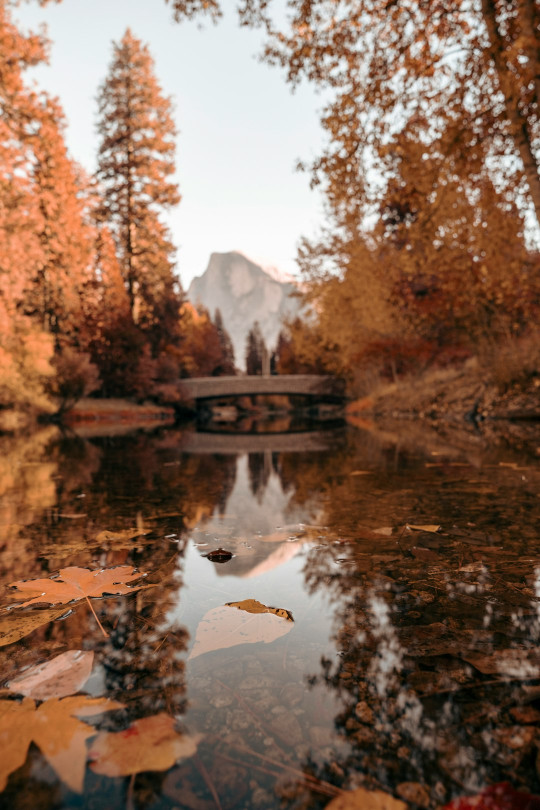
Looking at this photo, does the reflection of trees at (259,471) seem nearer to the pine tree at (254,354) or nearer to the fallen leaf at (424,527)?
the fallen leaf at (424,527)

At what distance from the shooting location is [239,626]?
159 cm

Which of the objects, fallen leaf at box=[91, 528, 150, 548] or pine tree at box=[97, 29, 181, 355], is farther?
pine tree at box=[97, 29, 181, 355]

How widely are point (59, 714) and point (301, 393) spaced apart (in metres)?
29.5

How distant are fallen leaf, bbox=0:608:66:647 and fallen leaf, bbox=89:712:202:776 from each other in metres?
0.69

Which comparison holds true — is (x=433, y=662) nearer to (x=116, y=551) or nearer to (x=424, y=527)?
(x=424, y=527)

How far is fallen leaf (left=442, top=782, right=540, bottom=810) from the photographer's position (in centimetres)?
84

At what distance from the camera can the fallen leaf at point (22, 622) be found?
1547 millimetres

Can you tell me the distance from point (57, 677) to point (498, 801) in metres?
1.07

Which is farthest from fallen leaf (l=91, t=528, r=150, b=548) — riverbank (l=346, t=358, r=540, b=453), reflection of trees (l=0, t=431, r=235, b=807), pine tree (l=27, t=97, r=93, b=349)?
pine tree (l=27, t=97, r=93, b=349)

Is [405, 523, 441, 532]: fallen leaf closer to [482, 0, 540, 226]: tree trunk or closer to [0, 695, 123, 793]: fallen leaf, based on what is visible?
[0, 695, 123, 793]: fallen leaf

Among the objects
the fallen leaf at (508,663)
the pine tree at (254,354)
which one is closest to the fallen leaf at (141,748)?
the fallen leaf at (508,663)

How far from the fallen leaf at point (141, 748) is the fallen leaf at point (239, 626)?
0.34 metres

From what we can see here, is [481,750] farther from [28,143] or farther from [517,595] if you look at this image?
[28,143]

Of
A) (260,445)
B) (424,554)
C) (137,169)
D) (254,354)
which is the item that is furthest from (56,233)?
(254,354)
